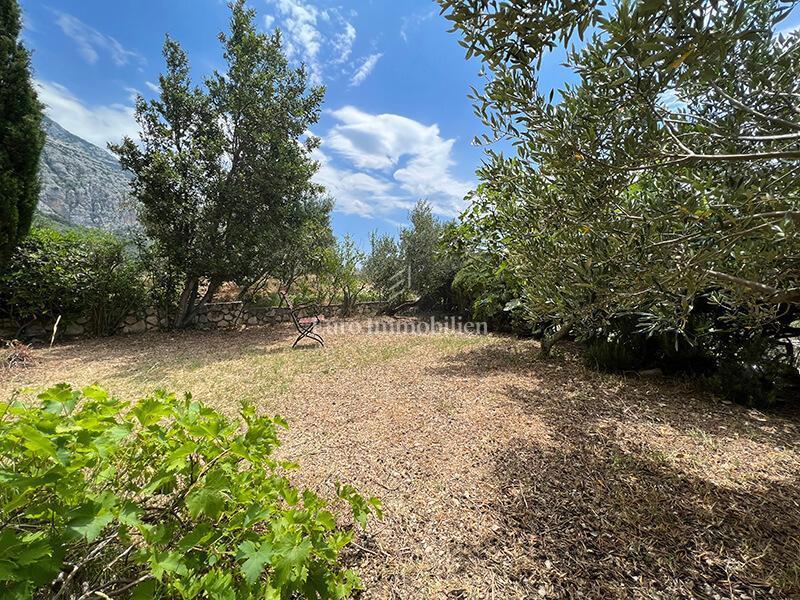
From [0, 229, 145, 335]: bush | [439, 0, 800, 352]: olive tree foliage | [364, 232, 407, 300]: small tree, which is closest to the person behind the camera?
[439, 0, 800, 352]: olive tree foliage

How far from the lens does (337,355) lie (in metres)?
5.98

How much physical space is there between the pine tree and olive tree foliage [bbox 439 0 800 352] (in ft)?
25.3

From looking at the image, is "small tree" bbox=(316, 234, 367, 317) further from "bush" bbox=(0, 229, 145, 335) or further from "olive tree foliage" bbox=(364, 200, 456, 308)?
"bush" bbox=(0, 229, 145, 335)

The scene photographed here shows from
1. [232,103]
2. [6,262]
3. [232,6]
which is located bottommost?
[6,262]

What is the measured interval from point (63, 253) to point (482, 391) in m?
8.22

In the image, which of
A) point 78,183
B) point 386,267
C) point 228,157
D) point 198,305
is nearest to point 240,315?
point 198,305

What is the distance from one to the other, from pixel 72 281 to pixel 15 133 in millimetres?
2569

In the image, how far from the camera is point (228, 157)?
24.4 ft

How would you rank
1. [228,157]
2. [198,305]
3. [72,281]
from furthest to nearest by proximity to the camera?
[198,305] < [228,157] < [72,281]

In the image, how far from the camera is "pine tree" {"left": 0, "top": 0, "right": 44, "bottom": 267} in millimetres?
5391

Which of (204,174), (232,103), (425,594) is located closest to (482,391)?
(425,594)

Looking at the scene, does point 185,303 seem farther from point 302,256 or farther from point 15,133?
point 15,133

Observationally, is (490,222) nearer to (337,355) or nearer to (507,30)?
(337,355)

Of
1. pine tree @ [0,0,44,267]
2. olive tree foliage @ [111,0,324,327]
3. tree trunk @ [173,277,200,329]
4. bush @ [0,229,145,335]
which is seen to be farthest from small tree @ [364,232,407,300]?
pine tree @ [0,0,44,267]
